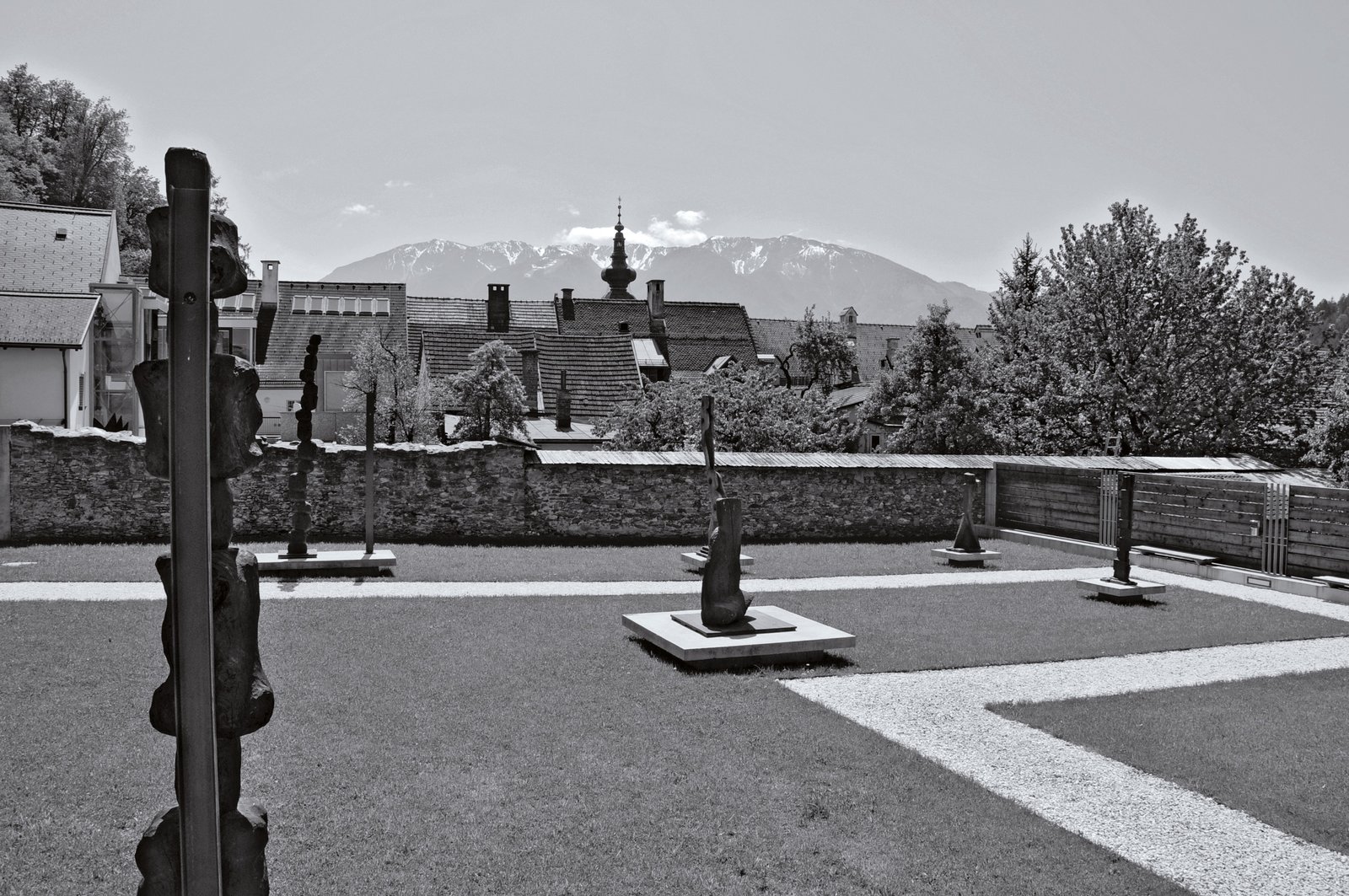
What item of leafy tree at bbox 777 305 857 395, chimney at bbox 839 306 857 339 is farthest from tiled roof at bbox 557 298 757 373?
chimney at bbox 839 306 857 339

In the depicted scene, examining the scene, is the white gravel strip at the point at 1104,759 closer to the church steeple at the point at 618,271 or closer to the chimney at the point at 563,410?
the chimney at the point at 563,410

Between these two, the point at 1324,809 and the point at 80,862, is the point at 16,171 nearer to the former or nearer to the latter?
the point at 80,862

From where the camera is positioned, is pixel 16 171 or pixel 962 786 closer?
pixel 962 786

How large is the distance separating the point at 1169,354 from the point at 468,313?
33391 millimetres

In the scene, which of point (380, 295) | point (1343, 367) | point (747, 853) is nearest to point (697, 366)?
point (380, 295)

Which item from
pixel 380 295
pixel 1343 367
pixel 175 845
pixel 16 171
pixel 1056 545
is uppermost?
pixel 16 171

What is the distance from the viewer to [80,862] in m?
4.89

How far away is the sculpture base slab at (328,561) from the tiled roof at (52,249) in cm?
1751

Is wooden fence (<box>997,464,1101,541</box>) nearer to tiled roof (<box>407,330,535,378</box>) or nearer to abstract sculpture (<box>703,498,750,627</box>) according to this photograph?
abstract sculpture (<box>703,498,750,627</box>)

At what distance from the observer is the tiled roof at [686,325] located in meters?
54.5

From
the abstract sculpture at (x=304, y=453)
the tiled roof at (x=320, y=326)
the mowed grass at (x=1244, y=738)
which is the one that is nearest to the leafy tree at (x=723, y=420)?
the abstract sculpture at (x=304, y=453)

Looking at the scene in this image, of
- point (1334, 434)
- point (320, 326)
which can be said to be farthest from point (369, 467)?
point (320, 326)

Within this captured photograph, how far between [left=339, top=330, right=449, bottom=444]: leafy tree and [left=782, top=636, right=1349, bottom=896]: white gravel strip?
19033mm

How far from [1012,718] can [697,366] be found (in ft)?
162
